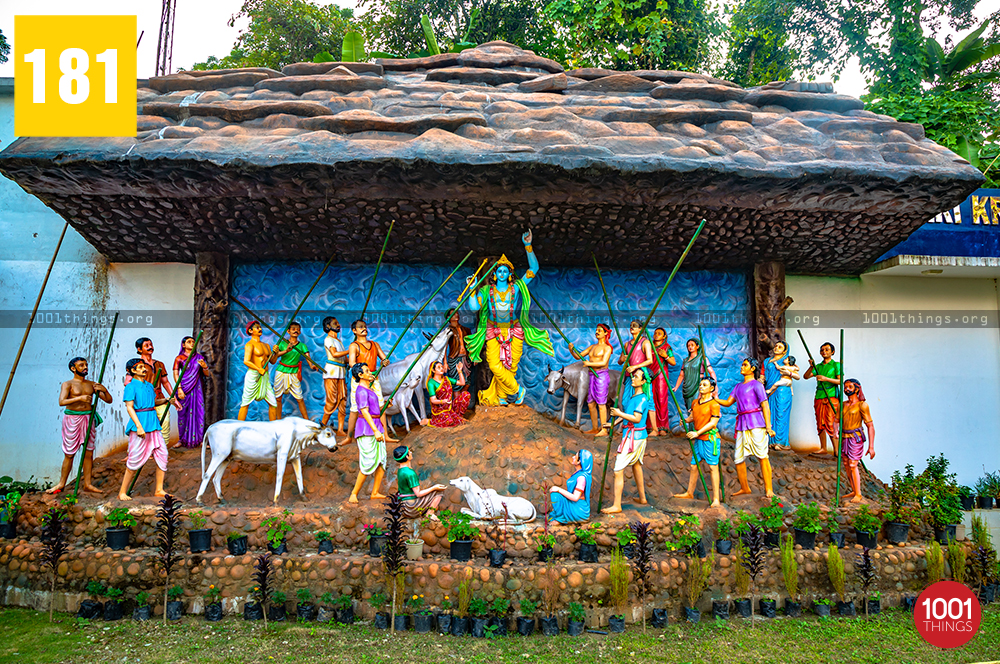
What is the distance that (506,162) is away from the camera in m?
7.28

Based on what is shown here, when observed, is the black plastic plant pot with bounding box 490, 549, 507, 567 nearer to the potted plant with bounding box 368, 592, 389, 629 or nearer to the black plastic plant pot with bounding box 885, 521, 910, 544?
the potted plant with bounding box 368, 592, 389, 629

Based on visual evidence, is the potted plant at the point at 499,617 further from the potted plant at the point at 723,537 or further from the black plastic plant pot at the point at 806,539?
the black plastic plant pot at the point at 806,539

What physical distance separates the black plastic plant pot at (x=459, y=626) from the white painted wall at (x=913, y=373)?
19.8ft

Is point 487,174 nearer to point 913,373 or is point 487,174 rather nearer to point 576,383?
point 576,383

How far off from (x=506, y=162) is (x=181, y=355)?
469 centimetres

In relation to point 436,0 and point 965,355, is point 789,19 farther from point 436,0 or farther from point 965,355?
point 965,355

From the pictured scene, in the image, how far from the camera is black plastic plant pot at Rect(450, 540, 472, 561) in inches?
232

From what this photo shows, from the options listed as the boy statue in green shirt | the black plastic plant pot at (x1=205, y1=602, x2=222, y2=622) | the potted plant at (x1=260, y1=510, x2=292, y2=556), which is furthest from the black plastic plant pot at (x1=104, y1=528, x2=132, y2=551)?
the boy statue in green shirt

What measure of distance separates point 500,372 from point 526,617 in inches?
131

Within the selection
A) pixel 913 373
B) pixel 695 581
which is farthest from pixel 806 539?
pixel 913 373

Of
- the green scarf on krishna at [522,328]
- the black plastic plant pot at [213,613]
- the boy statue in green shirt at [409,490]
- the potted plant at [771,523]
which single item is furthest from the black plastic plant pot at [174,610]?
the potted plant at [771,523]

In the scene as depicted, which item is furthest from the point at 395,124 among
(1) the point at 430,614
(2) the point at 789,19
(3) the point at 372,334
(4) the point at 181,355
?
(2) the point at 789,19

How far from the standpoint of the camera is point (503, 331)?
8.20 metres

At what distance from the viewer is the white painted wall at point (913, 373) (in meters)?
9.37
